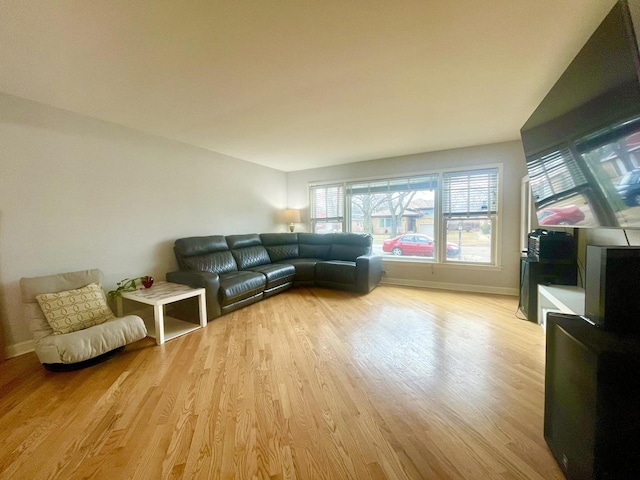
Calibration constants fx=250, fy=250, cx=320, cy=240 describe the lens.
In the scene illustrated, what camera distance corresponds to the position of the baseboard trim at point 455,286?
152 inches

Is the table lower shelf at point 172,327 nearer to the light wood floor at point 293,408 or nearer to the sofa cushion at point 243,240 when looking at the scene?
the light wood floor at point 293,408

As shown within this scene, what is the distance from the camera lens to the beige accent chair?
6.29 feet

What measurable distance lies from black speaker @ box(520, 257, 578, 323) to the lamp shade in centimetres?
393

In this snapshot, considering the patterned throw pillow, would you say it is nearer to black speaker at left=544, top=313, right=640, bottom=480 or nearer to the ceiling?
the ceiling

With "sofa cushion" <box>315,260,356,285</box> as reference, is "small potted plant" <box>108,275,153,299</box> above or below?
above

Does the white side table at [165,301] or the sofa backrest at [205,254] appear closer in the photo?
the white side table at [165,301]

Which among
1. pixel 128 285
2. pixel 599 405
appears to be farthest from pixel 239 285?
pixel 599 405

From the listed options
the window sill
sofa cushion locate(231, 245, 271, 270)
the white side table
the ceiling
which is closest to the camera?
the ceiling

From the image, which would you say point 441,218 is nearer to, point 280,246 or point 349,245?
point 349,245

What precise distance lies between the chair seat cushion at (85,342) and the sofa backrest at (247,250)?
1.92 m

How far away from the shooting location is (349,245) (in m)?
4.75

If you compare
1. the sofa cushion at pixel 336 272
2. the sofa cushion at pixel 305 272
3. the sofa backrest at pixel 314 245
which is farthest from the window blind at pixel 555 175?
the sofa backrest at pixel 314 245

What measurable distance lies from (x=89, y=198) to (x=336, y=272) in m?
3.27

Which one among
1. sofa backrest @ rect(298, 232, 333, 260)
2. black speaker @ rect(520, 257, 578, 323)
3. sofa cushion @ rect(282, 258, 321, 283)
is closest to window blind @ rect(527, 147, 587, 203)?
black speaker @ rect(520, 257, 578, 323)
